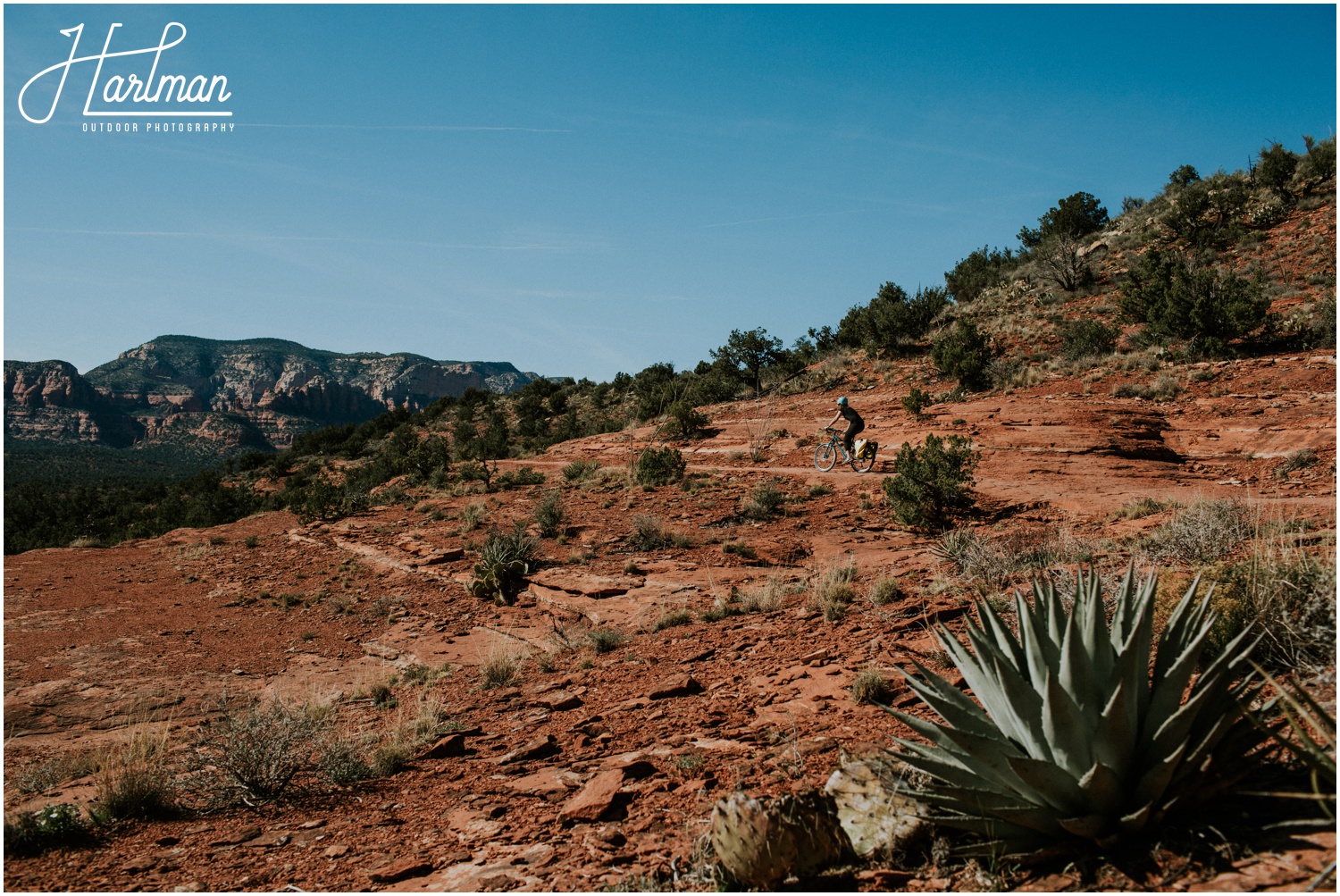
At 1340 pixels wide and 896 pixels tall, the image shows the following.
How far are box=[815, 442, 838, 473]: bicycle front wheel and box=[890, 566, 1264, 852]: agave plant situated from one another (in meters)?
14.7

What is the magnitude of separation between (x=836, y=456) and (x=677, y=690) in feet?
41.5

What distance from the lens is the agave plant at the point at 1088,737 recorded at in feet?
8.50

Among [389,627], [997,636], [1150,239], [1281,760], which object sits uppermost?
[1150,239]

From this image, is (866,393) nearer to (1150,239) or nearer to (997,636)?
(1150,239)

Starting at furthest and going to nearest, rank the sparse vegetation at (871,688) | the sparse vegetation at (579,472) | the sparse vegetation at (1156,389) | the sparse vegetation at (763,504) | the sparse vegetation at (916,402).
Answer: the sparse vegetation at (916,402) < the sparse vegetation at (579,472) < the sparse vegetation at (1156,389) < the sparse vegetation at (763,504) < the sparse vegetation at (871,688)

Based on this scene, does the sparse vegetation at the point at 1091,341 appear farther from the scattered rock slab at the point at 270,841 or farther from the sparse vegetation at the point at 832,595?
the scattered rock slab at the point at 270,841

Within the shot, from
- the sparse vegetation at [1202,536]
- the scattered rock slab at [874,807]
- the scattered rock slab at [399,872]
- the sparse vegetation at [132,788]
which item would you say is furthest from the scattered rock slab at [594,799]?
the sparse vegetation at [1202,536]

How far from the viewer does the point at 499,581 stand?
12.2m

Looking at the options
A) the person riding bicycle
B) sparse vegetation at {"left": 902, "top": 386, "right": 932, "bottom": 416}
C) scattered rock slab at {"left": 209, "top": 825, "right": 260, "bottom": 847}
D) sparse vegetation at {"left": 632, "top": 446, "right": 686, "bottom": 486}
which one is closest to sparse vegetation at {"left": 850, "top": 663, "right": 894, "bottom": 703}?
scattered rock slab at {"left": 209, "top": 825, "right": 260, "bottom": 847}

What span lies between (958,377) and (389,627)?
20.5 meters

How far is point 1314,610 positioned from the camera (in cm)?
378

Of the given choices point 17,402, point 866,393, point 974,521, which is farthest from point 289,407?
point 974,521

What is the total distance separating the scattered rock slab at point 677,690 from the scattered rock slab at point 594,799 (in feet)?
5.37

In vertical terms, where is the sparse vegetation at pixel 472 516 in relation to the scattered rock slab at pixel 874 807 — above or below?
above
